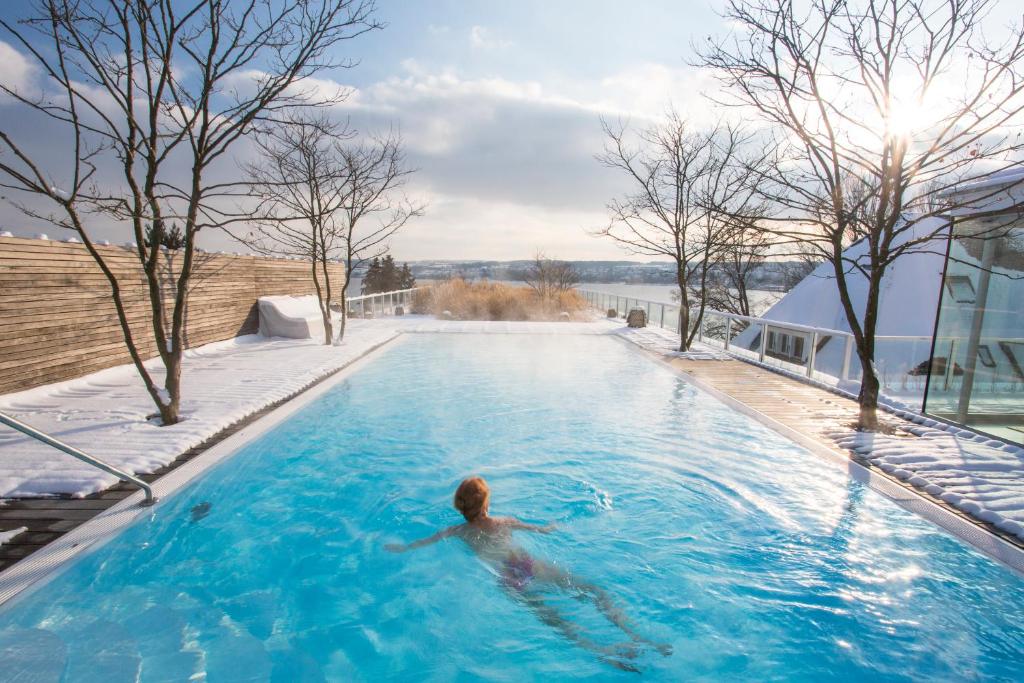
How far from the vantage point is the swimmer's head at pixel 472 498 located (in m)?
3.26

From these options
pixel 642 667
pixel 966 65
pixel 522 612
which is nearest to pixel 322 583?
pixel 522 612

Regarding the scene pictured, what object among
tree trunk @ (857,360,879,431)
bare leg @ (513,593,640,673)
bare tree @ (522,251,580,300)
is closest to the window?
tree trunk @ (857,360,879,431)

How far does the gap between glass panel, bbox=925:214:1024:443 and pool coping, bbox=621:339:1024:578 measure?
1.92 meters

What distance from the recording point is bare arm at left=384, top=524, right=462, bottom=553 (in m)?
3.38

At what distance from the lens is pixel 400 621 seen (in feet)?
9.63

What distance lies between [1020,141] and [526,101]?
7.19 meters

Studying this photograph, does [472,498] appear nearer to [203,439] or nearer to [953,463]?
[203,439]

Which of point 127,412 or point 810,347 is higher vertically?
point 810,347

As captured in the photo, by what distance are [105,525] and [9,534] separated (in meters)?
0.42

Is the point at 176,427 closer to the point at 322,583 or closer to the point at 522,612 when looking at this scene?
the point at 322,583

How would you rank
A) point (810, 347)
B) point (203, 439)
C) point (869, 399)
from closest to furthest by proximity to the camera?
point (203, 439), point (869, 399), point (810, 347)

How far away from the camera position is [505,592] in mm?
3088

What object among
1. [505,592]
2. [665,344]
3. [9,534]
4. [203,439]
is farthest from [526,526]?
[665,344]

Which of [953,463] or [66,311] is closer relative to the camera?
[953,463]
